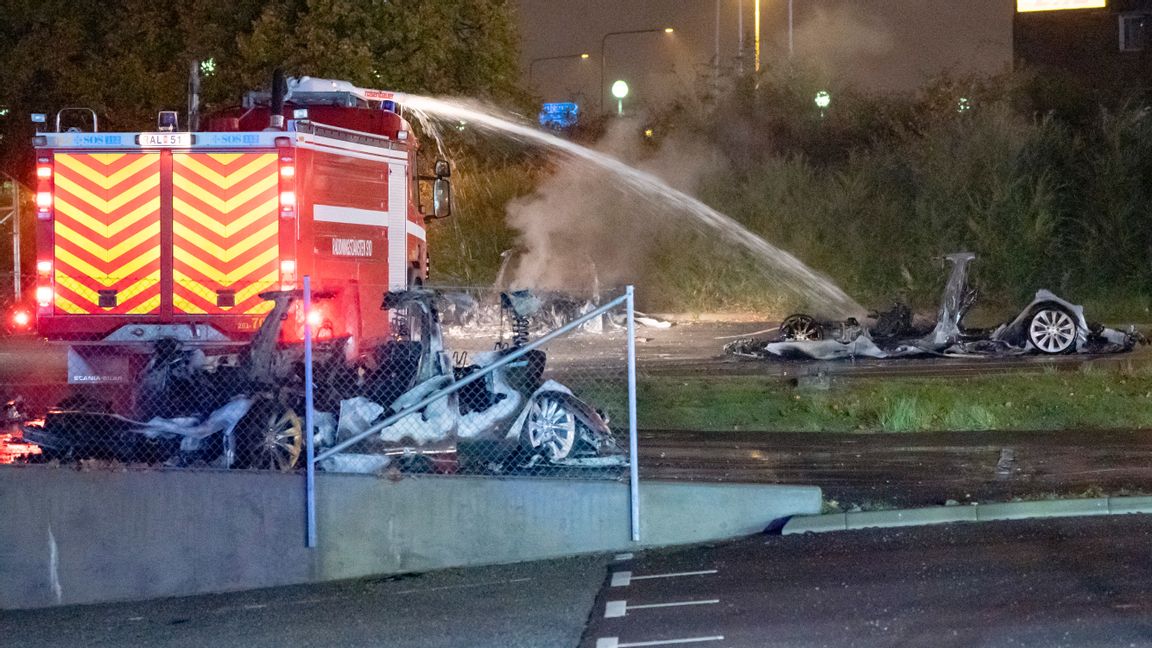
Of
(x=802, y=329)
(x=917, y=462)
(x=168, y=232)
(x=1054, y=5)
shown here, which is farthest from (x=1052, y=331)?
(x=1054, y=5)

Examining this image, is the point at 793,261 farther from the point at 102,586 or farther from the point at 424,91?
the point at 102,586

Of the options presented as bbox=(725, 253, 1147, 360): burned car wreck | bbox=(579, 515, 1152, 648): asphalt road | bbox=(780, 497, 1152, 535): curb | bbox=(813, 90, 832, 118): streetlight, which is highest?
bbox=(813, 90, 832, 118): streetlight

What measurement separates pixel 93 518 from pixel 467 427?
2650 mm

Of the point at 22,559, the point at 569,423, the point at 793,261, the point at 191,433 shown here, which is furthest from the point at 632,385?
the point at 793,261

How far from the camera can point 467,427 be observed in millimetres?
9766

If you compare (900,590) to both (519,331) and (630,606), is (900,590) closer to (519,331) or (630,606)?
(630,606)

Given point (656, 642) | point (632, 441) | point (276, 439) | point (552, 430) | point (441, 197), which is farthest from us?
point (441, 197)

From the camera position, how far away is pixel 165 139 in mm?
12500

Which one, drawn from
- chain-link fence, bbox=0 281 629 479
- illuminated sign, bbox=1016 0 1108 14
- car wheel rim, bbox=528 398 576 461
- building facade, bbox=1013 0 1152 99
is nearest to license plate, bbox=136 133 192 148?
chain-link fence, bbox=0 281 629 479

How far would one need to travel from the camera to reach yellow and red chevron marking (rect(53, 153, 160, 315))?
1259 cm

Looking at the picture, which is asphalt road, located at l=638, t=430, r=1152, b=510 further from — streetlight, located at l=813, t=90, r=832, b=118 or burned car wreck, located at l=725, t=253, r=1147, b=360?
streetlight, located at l=813, t=90, r=832, b=118

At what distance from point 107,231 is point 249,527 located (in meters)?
4.97

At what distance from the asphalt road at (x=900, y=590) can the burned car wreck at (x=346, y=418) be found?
59.5 inches

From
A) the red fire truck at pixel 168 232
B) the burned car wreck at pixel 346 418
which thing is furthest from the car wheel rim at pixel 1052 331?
the red fire truck at pixel 168 232
